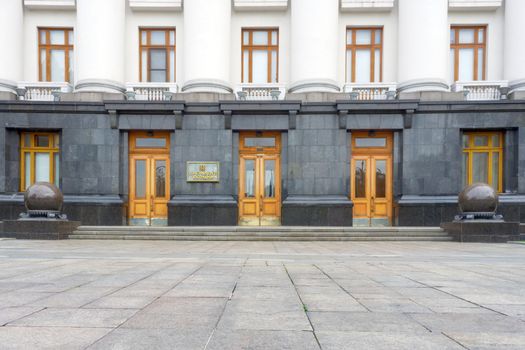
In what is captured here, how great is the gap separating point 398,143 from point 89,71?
575 inches

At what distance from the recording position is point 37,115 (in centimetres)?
1656

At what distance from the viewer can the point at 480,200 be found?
13.3 meters

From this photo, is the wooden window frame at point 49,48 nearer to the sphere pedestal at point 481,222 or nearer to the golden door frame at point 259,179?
the golden door frame at point 259,179

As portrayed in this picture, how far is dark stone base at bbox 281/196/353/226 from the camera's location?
52.7ft

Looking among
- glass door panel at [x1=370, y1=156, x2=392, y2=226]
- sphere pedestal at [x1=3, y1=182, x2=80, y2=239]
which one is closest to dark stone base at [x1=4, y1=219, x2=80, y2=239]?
sphere pedestal at [x1=3, y1=182, x2=80, y2=239]

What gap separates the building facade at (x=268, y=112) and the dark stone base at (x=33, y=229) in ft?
9.16

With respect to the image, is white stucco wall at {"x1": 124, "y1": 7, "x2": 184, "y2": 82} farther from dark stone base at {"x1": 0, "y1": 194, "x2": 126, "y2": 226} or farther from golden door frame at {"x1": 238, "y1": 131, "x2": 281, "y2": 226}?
dark stone base at {"x1": 0, "y1": 194, "x2": 126, "y2": 226}

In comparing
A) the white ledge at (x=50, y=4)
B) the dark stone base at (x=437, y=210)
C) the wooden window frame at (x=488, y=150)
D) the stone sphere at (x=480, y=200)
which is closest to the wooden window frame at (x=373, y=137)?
the dark stone base at (x=437, y=210)

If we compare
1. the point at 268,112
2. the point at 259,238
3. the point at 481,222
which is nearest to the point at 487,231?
the point at 481,222

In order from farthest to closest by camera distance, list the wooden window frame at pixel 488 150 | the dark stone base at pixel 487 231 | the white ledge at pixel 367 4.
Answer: the white ledge at pixel 367 4
the wooden window frame at pixel 488 150
the dark stone base at pixel 487 231

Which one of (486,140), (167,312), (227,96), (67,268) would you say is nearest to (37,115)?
(227,96)

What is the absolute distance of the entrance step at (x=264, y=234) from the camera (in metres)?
13.7

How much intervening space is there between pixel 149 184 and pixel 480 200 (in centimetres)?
1382

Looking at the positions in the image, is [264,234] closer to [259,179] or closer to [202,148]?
[259,179]
